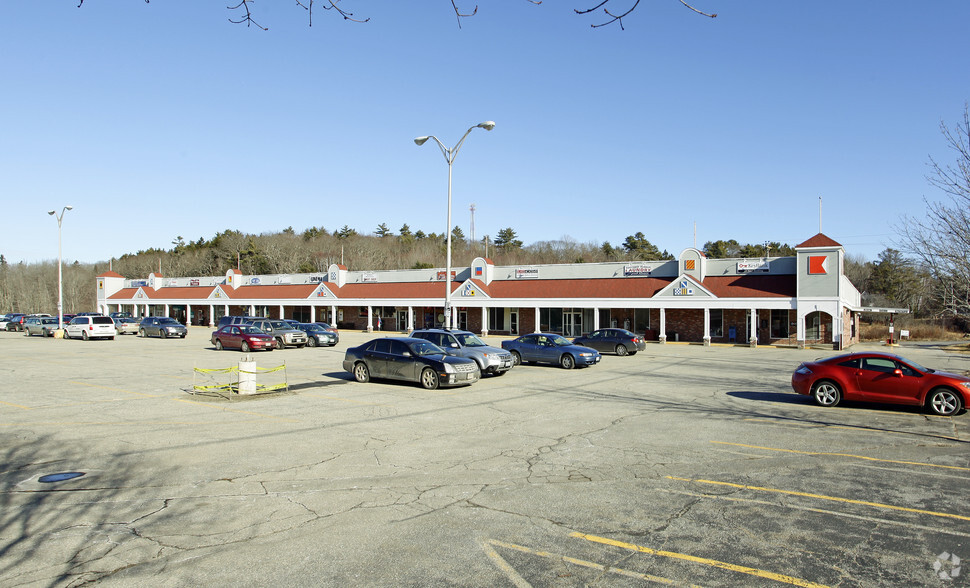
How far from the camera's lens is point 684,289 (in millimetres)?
40562

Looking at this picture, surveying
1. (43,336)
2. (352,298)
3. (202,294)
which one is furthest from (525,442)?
(202,294)

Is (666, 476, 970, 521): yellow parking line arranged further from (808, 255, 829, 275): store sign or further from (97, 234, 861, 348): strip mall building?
(808, 255, 829, 275): store sign

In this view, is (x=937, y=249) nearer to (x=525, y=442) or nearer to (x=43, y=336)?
(x=525, y=442)

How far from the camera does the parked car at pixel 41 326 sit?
153 ft

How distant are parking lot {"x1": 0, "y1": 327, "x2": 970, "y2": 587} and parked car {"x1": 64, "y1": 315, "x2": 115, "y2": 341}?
102ft

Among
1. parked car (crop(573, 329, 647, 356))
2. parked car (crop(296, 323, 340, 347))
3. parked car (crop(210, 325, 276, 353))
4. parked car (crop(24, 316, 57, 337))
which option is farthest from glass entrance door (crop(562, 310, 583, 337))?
parked car (crop(24, 316, 57, 337))

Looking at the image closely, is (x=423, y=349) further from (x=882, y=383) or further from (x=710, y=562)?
(x=710, y=562)

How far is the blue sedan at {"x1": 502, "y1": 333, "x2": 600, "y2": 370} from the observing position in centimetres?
Answer: 2303

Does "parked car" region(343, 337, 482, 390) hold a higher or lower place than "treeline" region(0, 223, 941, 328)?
lower

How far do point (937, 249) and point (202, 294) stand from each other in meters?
69.7

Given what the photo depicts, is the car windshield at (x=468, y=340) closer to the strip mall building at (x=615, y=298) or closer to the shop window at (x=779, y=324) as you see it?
the strip mall building at (x=615, y=298)

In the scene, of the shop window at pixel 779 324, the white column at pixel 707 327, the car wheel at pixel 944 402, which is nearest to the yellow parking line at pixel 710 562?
the car wheel at pixel 944 402

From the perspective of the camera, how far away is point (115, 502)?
22.4 ft

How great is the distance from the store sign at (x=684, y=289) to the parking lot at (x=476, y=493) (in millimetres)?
26658
